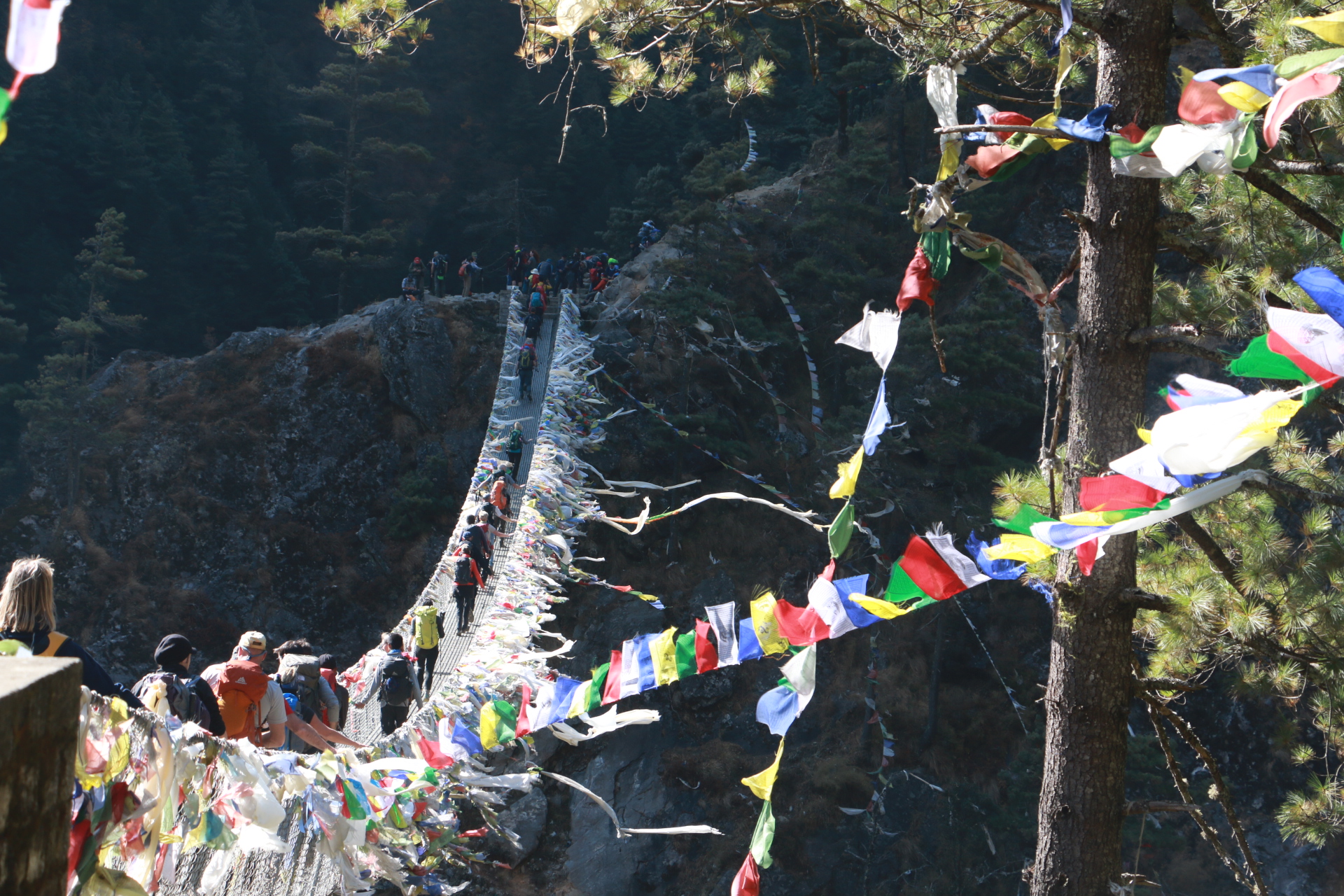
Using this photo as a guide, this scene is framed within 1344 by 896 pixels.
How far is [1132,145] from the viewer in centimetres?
264

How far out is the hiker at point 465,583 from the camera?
850cm

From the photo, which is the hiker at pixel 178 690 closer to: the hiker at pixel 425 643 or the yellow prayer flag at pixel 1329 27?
the yellow prayer flag at pixel 1329 27

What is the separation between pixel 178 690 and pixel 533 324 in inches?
498

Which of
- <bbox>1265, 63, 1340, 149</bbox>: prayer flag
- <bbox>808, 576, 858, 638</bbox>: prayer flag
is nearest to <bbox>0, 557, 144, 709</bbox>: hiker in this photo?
<bbox>808, 576, 858, 638</bbox>: prayer flag

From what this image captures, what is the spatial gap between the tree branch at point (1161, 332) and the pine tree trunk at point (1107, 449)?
0.03 m

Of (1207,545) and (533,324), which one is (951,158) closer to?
(1207,545)

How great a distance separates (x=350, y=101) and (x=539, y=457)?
17405mm

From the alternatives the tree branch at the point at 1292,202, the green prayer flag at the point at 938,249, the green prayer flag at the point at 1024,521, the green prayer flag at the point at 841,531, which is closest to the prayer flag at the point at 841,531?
the green prayer flag at the point at 841,531

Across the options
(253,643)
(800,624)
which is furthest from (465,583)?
(800,624)

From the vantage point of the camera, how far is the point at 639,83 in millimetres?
4898

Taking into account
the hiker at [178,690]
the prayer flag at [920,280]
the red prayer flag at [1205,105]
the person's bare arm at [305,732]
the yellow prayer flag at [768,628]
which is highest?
the red prayer flag at [1205,105]

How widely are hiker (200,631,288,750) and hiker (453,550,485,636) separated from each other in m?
4.54

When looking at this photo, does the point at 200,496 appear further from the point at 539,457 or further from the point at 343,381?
the point at 539,457

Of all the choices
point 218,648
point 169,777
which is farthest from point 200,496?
point 169,777
